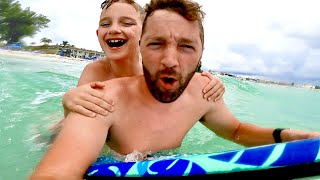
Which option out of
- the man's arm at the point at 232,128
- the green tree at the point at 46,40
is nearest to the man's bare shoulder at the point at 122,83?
the man's arm at the point at 232,128

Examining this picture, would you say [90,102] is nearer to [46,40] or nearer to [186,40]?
[186,40]

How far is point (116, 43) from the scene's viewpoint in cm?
318

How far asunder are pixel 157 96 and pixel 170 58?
1.03 ft

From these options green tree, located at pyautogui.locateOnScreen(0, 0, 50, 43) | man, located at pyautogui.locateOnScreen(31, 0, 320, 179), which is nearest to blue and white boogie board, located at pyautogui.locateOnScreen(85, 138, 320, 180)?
man, located at pyautogui.locateOnScreen(31, 0, 320, 179)

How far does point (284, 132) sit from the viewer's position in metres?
2.15

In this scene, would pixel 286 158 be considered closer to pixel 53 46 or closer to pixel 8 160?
pixel 8 160

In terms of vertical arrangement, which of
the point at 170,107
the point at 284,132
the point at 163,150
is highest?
the point at 170,107

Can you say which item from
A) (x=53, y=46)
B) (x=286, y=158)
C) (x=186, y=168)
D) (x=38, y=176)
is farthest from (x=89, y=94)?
(x=53, y=46)

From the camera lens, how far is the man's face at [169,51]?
1881mm

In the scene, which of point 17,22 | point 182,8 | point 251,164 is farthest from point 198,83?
point 17,22

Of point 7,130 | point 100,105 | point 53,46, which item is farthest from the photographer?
point 53,46

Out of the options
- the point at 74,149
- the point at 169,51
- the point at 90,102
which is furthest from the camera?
the point at 169,51

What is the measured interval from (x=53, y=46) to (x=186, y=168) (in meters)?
52.6

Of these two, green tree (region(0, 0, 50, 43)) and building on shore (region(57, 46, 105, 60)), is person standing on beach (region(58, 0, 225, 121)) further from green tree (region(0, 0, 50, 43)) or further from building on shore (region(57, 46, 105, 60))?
building on shore (region(57, 46, 105, 60))
